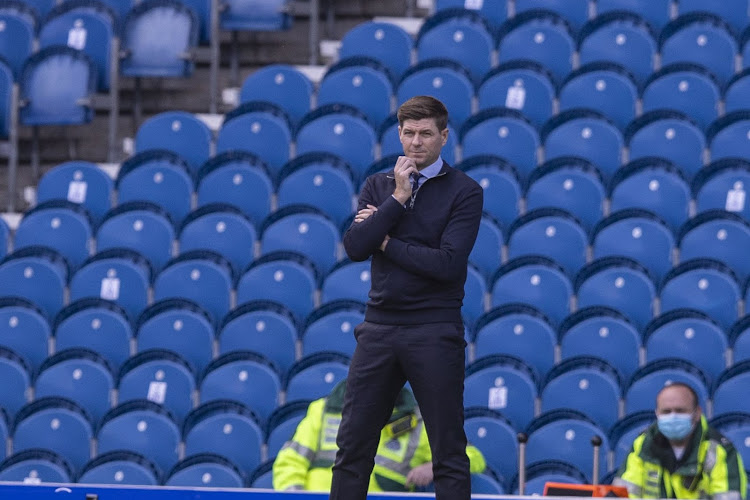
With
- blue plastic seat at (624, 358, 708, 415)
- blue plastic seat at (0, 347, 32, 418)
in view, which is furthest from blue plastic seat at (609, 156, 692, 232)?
blue plastic seat at (0, 347, 32, 418)

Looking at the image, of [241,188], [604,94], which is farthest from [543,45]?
[241,188]

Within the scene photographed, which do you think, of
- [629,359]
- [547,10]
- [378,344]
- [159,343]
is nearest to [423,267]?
[378,344]

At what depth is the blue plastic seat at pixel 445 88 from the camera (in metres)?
8.20

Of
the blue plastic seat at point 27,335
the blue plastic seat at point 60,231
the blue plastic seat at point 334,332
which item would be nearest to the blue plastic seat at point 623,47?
the blue plastic seat at point 334,332

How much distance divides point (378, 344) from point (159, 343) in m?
3.40

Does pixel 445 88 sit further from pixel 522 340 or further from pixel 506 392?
pixel 506 392

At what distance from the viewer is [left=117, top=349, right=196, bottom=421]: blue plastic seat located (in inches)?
268

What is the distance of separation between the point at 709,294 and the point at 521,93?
188 cm

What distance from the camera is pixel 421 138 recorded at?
3.91m

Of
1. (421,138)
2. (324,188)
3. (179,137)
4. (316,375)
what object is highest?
(421,138)

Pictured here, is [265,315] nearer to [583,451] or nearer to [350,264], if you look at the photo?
[350,264]

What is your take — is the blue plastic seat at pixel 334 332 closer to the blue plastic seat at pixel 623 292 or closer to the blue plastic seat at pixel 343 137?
the blue plastic seat at pixel 623 292

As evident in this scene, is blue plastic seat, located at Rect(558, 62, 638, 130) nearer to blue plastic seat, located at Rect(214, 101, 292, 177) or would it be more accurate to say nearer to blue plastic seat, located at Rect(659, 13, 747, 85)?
blue plastic seat, located at Rect(659, 13, 747, 85)

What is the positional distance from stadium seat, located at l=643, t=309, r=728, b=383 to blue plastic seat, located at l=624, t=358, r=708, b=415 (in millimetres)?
114
